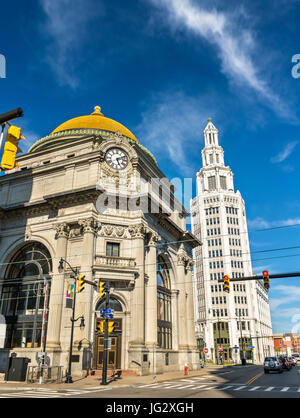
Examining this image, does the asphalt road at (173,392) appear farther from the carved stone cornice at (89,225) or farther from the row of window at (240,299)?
the row of window at (240,299)

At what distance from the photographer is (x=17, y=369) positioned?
2436cm

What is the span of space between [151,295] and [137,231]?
21.9 feet

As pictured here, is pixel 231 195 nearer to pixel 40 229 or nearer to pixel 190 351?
pixel 190 351

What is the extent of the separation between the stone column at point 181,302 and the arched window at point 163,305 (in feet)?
5.58

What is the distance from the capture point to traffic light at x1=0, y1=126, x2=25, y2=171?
822 cm

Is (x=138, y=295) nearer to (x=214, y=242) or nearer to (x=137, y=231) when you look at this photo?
(x=137, y=231)

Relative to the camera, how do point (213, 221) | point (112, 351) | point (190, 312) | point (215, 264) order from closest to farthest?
point (112, 351) → point (190, 312) → point (215, 264) → point (213, 221)

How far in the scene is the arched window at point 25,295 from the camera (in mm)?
33031

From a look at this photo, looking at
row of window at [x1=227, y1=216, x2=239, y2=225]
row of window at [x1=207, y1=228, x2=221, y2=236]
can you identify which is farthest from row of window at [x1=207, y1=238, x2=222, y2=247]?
row of window at [x1=227, y1=216, x2=239, y2=225]

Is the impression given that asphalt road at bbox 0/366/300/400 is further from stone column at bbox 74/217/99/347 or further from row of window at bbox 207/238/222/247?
row of window at bbox 207/238/222/247

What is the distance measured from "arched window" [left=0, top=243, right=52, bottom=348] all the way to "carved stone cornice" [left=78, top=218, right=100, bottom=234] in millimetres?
5985

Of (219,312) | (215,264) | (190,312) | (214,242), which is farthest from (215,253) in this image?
(190,312)

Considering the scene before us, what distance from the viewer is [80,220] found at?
3228 cm
